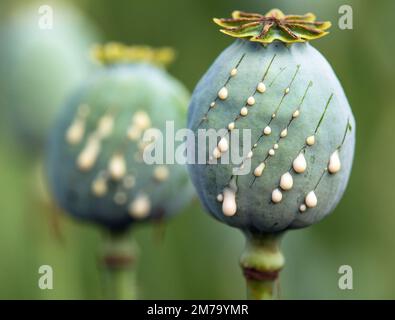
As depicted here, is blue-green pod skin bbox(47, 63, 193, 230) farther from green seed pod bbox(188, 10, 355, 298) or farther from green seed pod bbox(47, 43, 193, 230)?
green seed pod bbox(188, 10, 355, 298)

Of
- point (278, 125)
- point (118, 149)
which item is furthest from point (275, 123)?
point (118, 149)

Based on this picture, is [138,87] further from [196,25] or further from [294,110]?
[196,25]

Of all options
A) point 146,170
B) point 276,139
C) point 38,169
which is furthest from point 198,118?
point 38,169

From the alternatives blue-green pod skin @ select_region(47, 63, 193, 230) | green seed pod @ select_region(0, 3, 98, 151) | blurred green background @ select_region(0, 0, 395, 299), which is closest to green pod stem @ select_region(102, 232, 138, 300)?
blue-green pod skin @ select_region(47, 63, 193, 230)

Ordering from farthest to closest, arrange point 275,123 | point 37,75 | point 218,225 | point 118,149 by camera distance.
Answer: point 218,225 → point 37,75 → point 118,149 → point 275,123

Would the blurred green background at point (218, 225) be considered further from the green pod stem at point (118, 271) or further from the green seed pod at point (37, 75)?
the green pod stem at point (118, 271)

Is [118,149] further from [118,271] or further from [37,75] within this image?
[37,75]
